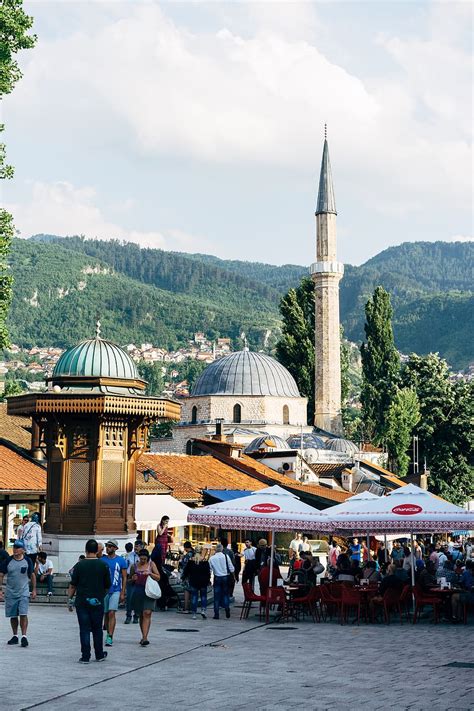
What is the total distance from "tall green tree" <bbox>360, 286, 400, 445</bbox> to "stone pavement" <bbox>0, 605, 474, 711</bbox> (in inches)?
Answer: 1854

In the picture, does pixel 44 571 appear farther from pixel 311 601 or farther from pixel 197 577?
pixel 311 601

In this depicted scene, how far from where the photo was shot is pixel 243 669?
35.8ft

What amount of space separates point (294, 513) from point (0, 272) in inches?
436

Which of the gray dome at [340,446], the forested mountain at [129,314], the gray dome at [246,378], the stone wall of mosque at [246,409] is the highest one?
the forested mountain at [129,314]

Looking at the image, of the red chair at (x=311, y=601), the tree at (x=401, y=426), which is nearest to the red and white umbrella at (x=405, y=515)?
the red chair at (x=311, y=601)

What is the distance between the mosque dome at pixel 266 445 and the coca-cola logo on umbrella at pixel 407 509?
28.7 meters

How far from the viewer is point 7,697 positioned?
880cm

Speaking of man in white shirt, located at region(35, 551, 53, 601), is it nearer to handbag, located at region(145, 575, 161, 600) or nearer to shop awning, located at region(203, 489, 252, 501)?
handbag, located at region(145, 575, 161, 600)

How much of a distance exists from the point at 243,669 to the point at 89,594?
5.96 feet

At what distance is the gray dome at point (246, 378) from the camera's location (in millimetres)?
56688

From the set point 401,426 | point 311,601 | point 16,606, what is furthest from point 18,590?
point 401,426

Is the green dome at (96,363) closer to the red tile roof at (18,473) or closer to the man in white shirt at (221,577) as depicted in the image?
the red tile roof at (18,473)

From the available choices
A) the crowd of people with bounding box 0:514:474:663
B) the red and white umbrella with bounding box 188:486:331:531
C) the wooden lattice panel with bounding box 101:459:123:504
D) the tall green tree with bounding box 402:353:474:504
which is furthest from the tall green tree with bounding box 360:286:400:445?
the red and white umbrella with bounding box 188:486:331:531

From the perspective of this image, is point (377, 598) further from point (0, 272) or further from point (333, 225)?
point (333, 225)
